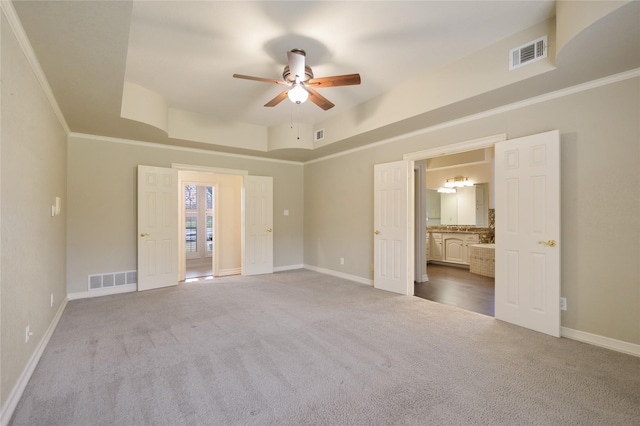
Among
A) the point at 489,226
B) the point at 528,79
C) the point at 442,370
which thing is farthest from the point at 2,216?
the point at 489,226

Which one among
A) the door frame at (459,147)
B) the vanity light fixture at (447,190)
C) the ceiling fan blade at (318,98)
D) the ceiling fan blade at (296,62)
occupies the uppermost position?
the ceiling fan blade at (296,62)

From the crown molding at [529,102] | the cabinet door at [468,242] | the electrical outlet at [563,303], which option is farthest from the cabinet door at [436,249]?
the electrical outlet at [563,303]

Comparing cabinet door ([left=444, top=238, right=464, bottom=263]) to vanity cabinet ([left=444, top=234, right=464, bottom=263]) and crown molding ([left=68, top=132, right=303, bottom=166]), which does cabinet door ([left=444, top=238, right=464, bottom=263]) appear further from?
crown molding ([left=68, top=132, right=303, bottom=166])

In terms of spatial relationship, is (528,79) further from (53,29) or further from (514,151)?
(53,29)

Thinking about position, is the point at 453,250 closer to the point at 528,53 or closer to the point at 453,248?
the point at 453,248

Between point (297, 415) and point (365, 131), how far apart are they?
3776 millimetres

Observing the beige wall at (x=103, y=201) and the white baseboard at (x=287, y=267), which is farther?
the white baseboard at (x=287, y=267)


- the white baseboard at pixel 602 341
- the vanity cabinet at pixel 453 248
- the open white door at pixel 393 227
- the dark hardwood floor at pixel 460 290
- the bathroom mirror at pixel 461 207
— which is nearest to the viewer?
the white baseboard at pixel 602 341

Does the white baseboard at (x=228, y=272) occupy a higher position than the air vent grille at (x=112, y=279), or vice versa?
the air vent grille at (x=112, y=279)

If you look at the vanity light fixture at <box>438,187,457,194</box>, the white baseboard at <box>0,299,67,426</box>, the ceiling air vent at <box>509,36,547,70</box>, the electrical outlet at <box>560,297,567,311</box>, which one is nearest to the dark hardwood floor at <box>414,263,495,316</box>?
the electrical outlet at <box>560,297,567,311</box>

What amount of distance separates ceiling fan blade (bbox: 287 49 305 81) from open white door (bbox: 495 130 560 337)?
2.43m

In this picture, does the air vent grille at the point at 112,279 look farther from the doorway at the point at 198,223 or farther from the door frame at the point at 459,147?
the door frame at the point at 459,147

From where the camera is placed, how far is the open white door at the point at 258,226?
20.0 ft

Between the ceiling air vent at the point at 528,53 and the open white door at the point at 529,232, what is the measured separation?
2.53 feet
